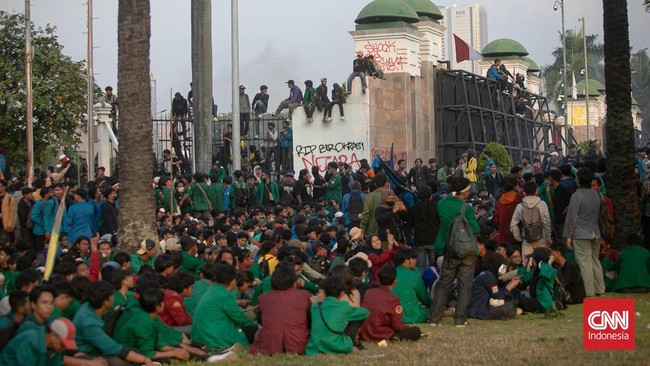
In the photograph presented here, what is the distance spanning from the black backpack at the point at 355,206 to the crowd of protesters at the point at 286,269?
0.08 ft

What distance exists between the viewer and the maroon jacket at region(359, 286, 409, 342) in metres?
13.5

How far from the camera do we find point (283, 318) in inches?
504

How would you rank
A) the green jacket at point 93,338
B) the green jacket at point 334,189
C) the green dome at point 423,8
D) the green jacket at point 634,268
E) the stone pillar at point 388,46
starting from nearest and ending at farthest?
1. the green jacket at point 93,338
2. the green jacket at point 634,268
3. the green jacket at point 334,189
4. the stone pillar at point 388,46
5. the green dome at point 423,8

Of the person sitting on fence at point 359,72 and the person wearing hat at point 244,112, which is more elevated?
the person sitting on fence at point 359,72

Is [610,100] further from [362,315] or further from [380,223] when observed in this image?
[362,315]

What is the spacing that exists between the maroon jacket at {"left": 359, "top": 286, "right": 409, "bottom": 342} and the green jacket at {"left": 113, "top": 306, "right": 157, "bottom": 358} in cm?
256

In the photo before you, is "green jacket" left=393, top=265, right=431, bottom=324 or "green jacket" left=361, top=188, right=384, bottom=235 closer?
"green jacket" left=393, top=265, right=431, bottom=324

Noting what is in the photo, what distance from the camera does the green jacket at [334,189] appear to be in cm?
2670

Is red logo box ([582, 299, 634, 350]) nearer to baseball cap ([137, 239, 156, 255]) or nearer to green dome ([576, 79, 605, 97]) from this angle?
baseball cap ([137, 239, 156, 255])

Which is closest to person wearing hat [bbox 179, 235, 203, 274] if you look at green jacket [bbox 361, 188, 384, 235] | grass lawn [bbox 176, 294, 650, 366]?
green jacket [bbox 361, 188, 384, 235]

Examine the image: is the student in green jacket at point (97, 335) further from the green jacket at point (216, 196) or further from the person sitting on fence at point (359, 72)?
the person sitting on fence at point (359, 72)

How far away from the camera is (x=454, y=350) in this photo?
42.0 feet

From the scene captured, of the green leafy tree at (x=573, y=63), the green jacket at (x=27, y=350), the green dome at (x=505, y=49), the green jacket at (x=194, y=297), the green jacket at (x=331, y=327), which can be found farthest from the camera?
the green leafy tree at (x=573, y=63)

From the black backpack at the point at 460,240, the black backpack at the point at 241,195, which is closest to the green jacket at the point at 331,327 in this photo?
the black backpack at the point at 460,240
